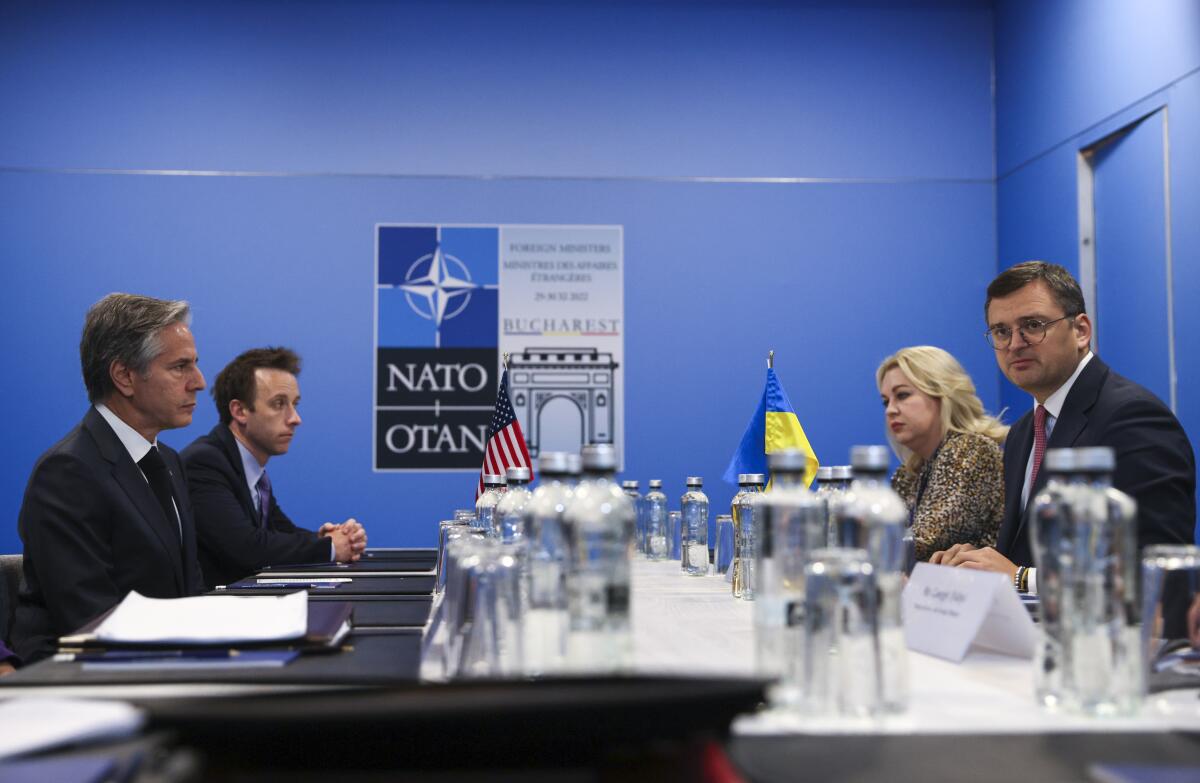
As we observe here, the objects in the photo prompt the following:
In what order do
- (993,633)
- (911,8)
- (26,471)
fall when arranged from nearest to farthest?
1. (993,633)
2. (26,471)
3. (911,8)

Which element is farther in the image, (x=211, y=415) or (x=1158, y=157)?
(x=211, y=415)

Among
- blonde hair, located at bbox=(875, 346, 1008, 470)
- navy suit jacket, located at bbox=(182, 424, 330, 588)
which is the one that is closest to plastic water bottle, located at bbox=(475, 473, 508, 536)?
navy suit jacket, located at bbox=(182, 424, 330, 588)

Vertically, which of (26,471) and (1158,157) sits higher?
(1158,157)

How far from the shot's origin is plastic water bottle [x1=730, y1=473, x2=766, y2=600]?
226 cm

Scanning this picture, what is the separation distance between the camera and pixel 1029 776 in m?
0.88

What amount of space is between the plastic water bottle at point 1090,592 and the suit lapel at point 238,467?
305 cm

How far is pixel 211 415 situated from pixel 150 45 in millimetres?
1827

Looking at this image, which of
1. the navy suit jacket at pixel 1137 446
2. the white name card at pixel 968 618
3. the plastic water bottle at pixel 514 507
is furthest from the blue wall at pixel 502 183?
the white name card at pixel 968 618

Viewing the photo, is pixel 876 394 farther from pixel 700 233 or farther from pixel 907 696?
pixel 907 696

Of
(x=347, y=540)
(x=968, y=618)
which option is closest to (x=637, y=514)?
(x=347, y=540)

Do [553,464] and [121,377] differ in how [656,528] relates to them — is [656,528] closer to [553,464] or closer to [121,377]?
[121,377]

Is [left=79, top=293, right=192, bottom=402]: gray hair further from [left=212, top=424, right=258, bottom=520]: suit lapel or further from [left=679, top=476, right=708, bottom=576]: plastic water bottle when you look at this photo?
[left=679, top=476, right=708, bottom=576]: plastic water bottle

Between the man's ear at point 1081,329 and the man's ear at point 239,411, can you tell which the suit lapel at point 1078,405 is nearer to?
the man's ear at point 1081,329

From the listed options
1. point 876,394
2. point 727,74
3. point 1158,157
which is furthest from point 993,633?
point 727,74
